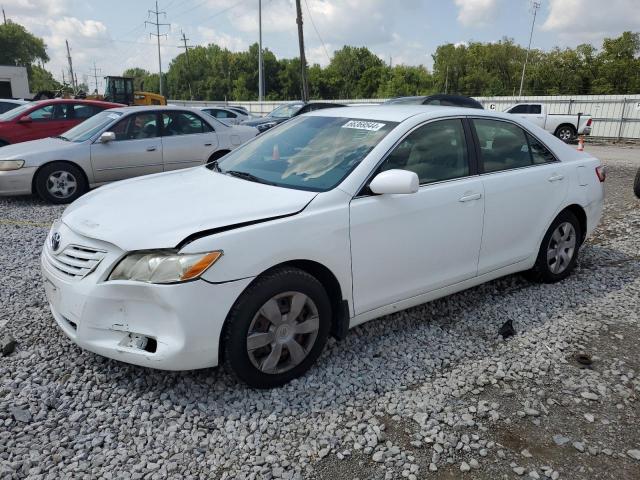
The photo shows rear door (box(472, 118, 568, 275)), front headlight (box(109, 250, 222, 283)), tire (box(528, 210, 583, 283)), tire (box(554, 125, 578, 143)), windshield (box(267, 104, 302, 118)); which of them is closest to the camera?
front headlight (box(109, 250, 222, 283))

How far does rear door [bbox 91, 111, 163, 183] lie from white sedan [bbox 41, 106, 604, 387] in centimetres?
485

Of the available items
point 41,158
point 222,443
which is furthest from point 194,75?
point 222,443

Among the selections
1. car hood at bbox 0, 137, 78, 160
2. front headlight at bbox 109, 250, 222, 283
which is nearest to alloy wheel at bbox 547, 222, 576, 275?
front headlight at bbox 109, 250, 222, 283

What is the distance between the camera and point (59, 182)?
26.3 feet

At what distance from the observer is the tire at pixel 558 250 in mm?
4477

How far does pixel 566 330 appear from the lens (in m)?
3.80

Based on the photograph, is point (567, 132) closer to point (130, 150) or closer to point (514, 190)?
point (130, 150)

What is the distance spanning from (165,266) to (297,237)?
0.73m

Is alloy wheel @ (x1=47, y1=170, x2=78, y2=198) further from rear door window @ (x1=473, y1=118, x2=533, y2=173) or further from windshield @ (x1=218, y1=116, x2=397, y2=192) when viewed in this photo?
rear door window @ (x1=473, y1=118, x2=533, y2=173)

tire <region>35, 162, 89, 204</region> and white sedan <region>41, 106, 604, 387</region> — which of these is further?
tire <region>35, 162, 89, 204</region>

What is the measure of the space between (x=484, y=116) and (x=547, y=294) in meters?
1.66

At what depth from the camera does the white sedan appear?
2.63 meters

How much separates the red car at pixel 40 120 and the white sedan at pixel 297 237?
784 cm

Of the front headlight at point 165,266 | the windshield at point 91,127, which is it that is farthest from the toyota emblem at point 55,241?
the windshield at point 91,127
